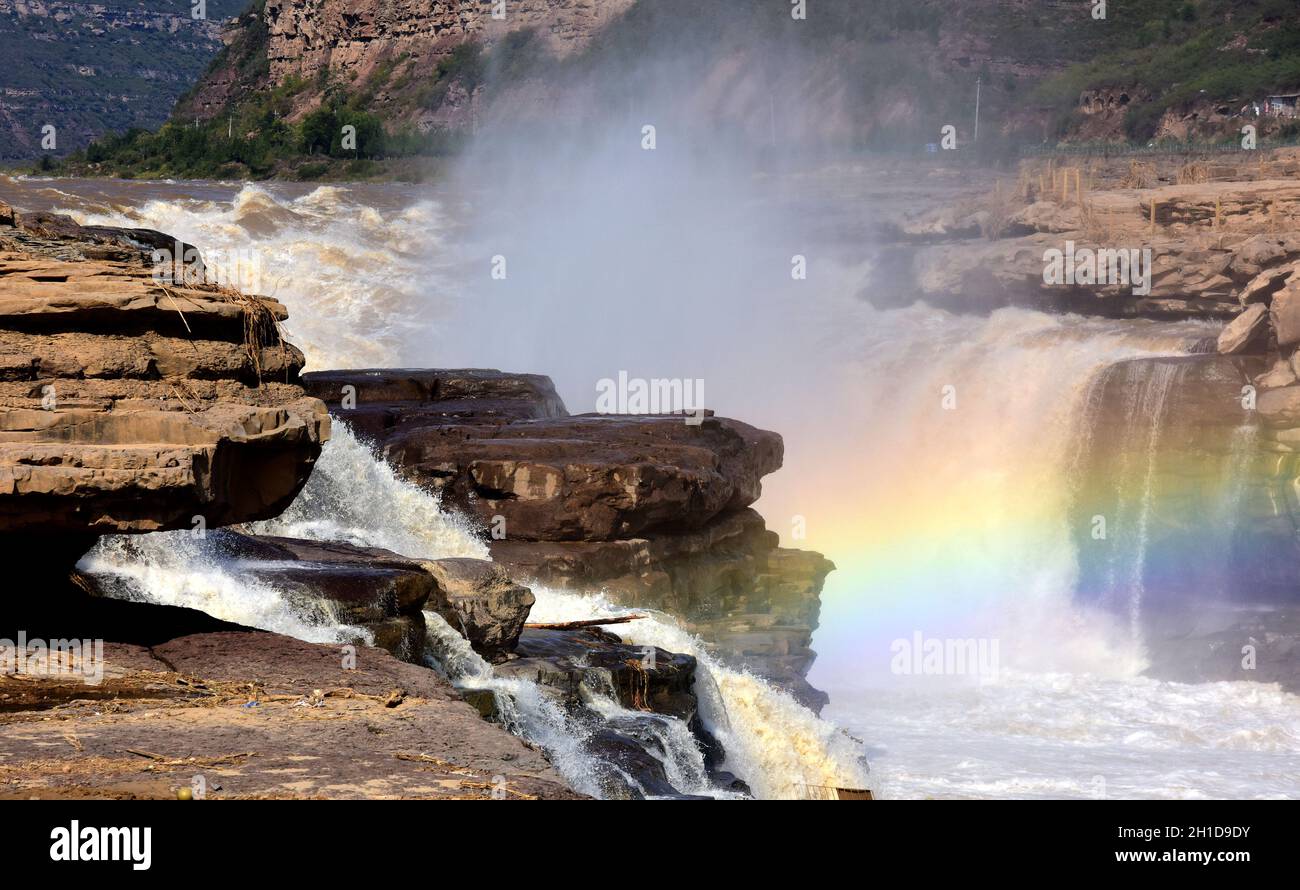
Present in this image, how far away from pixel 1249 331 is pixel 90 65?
85311 mm

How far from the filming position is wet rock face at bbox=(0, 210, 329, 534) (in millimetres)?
7945

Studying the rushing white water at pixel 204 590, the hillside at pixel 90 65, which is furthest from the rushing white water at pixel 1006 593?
the hillside at pixel 90 65

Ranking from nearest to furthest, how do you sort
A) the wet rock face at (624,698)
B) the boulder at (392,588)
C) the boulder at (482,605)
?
the wet rock face at (624,698) < the boulder at (392,588) < the boulder at (482,605)

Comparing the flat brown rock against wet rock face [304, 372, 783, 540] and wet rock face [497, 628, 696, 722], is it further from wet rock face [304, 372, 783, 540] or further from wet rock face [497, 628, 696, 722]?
wet rock face [304, 372, 783, 540]

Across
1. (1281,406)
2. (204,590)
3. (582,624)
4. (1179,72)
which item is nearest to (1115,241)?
(1281,406)

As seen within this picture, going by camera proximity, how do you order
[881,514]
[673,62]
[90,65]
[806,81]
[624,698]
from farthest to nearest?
[90,65], [673,62], [806,81], [881,514], [624,698]

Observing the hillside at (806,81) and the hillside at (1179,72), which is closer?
the hillside at (1179,72)

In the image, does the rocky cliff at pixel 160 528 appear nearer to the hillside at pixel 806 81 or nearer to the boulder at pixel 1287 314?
the boulder at pixel 1287 314

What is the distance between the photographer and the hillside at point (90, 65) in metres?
89.2

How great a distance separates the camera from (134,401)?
8445 millimetres

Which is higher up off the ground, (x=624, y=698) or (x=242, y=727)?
(x=242, y=727)

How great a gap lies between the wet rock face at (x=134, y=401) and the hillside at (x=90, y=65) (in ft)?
268

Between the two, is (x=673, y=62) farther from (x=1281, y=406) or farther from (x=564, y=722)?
(x=564, y=722)
